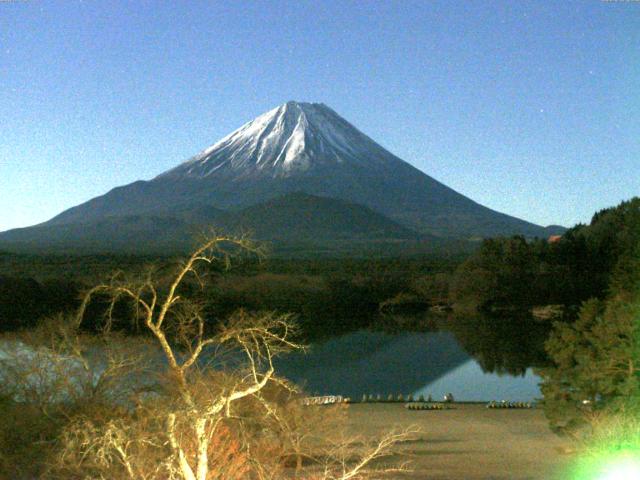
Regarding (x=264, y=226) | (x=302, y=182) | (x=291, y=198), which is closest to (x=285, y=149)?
(x=302, y=182)

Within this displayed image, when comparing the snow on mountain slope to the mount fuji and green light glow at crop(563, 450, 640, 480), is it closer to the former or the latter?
the mount fuji

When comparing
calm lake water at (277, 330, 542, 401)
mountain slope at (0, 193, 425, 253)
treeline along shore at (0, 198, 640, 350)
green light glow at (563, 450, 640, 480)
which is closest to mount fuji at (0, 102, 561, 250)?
mountain slope at (0, 193, 425, 253)

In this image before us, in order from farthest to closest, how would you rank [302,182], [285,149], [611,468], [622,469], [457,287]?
[285,149] < [302,182] < [457,287] < [611,468] < [622,469]

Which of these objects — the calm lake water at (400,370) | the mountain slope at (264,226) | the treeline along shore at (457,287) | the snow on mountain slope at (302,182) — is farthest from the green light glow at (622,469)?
the snow on mountain slope at (302,182)

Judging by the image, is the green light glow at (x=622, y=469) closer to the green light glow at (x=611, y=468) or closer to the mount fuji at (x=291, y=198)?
the green light glow at (x=611, y=468)

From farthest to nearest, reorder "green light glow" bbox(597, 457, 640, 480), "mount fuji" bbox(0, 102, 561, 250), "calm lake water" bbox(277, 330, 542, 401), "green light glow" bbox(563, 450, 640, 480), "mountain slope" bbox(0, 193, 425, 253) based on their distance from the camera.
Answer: "mount fuji" bbox(0, 102, 561, 250) < "mountain slope" bbox(0, 193, 425, 253) < "calm lake water" bbox(277, 330, 542, 401) < "green light glow" bbox(563, 450, 640, 480) < "green light glow" bbox(597, 457, 640, 480)

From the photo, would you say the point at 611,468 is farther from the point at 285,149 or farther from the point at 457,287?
the point at 285,149
